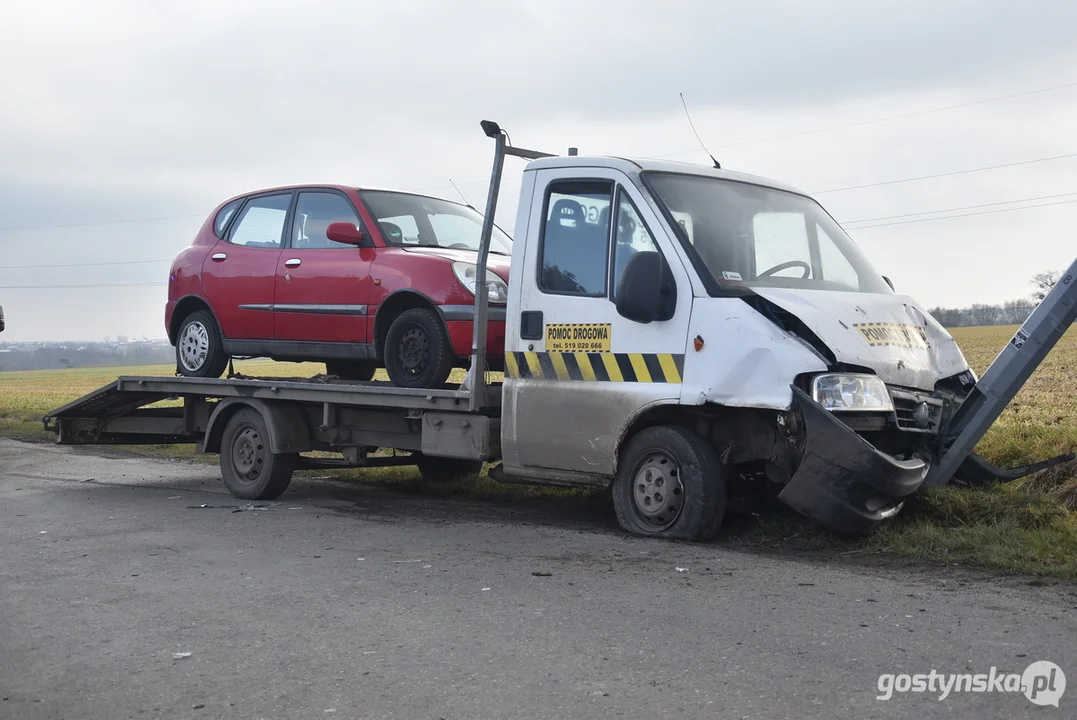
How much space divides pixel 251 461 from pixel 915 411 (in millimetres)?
5563

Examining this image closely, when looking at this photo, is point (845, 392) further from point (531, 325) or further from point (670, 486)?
point (531, 325)

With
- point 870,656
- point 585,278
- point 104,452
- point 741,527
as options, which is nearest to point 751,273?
point 585,278

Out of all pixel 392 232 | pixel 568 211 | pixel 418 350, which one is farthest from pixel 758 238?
pixel 392 232

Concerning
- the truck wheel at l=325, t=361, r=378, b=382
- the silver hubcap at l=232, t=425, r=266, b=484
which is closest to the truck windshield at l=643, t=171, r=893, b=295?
the truck wheel at l=325, t=361, r=378, b=382

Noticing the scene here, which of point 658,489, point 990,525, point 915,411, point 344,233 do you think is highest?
point 344,233

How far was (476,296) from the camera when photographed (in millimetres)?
8391

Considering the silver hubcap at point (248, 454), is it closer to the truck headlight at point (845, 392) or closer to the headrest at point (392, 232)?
the headrest at point (392, 232)

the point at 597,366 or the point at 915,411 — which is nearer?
the point at 915,411

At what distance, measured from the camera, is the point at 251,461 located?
10148 millimetres

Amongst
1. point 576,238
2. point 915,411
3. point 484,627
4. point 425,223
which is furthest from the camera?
point 425,223

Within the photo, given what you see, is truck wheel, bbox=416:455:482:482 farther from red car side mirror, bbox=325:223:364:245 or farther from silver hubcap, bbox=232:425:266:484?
red car side mirror, bbox=325:223:364:245

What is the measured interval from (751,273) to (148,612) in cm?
399

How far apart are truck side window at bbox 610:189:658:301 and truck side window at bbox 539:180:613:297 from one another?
0.27ft

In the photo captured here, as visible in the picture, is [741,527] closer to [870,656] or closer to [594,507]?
[594,507]
